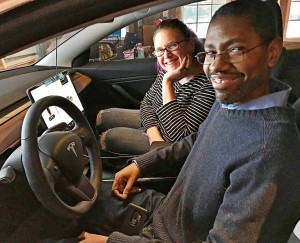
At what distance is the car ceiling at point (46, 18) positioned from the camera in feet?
1.84

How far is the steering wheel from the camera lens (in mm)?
883

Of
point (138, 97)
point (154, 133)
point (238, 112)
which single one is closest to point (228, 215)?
point (238, 112)

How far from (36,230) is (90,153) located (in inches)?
12.5

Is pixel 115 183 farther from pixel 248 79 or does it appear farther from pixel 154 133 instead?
pixel 248 79

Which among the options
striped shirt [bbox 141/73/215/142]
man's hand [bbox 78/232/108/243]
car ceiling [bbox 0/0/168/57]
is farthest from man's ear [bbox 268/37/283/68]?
man's hand [bbox 78/232/108/243]

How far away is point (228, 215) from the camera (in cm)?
81

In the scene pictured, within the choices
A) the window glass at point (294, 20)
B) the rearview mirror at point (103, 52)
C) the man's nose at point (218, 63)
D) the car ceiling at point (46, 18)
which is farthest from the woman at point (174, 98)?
the window glass at point (294, 20)

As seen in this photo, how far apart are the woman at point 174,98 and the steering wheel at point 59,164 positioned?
0.47 m

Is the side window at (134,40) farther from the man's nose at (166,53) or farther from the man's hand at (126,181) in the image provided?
the man's hand at (126,181)

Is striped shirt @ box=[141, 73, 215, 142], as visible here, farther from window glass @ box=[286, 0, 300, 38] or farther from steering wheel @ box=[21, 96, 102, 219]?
window glass @ box=[286, 0, 300, 38]

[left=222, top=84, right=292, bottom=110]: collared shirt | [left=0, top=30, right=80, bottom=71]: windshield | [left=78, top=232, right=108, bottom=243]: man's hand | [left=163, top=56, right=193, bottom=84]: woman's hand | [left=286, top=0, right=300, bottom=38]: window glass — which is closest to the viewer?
[left=0, top=30, right=80, bottom=71]: windshield

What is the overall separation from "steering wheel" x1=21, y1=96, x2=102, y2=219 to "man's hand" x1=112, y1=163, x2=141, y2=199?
135mm

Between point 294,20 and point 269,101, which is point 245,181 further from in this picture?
point 294,20

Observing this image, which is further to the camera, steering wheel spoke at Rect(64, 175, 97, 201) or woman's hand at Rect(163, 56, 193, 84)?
woman's hand at Rect(163, 56, 193, 84)
